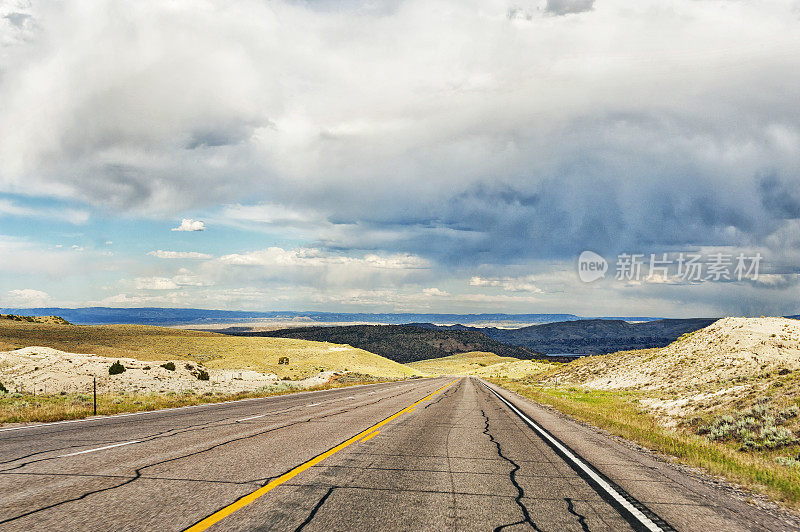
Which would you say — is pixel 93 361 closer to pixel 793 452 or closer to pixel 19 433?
pixel 19 433

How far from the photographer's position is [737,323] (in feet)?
147

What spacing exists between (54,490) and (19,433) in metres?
7.33

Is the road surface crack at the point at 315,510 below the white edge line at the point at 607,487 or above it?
above

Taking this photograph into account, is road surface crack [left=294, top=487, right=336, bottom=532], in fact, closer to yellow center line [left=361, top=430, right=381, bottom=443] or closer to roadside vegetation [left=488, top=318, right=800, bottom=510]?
yellow center line [left=361, top=430, right=381, bottom=443]

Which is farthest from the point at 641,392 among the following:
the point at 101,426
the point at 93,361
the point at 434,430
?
the point at 93,361

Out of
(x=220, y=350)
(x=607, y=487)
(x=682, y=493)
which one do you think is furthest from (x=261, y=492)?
(x=220, y=350)

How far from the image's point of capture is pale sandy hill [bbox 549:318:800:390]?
3209 centimetres

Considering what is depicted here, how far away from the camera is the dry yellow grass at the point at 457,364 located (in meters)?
111

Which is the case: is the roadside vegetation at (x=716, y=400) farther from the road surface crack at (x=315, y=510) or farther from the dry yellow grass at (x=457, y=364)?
the dry yellow grass at (x=457, y=364)

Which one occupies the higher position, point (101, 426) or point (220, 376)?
point (101, 426)

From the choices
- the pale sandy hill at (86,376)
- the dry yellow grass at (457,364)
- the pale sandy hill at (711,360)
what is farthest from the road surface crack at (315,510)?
the dry yellow grass at (457,364)

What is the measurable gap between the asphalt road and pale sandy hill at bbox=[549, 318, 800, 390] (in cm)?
2284

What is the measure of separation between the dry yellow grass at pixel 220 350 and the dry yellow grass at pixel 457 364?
21.9m

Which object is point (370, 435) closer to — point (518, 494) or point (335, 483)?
point (335, 483)
